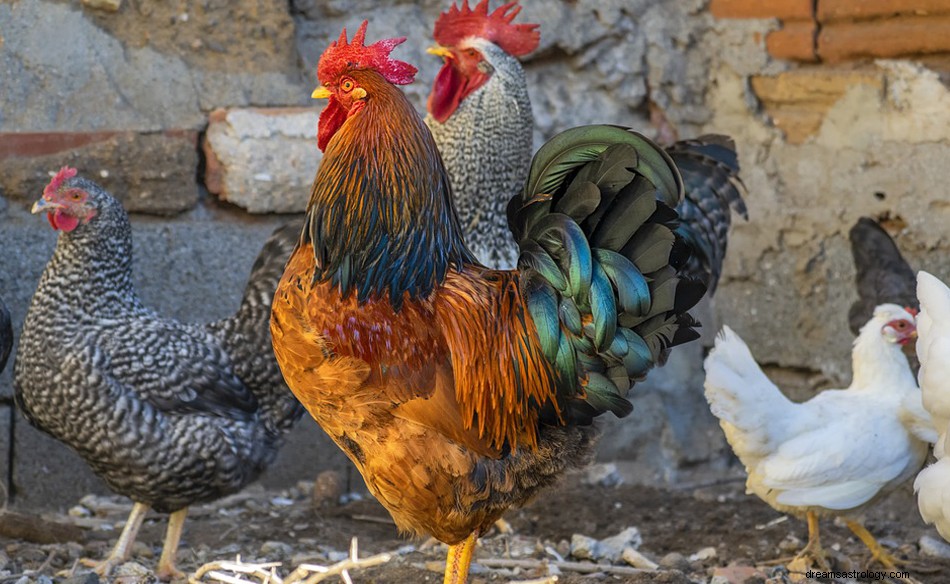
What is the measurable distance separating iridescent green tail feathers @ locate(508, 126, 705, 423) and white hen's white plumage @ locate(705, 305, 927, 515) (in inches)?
34.2

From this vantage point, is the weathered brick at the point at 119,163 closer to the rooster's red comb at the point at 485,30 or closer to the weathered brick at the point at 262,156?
the weathered brick at the point at 262,156

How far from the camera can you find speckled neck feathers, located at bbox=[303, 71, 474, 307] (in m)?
3.10

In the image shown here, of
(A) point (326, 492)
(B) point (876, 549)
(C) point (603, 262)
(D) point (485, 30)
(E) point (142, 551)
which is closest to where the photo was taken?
(C) point (603, 262)

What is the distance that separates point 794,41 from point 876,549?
7.14 feet

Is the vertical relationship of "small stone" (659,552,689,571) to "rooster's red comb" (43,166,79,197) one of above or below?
below

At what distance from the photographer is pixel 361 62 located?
10.5 feet

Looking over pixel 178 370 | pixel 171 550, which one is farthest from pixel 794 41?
pixel 171 550

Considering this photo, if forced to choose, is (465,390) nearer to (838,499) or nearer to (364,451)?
(364,451)

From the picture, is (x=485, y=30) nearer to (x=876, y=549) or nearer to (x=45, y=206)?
(x=45, y=206)

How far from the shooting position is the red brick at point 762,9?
5000 mm

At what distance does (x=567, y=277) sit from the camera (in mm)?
3057

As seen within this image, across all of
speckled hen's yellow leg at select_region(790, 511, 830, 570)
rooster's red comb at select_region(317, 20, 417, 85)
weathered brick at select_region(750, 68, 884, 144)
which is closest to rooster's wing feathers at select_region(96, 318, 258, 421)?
rooster's red comb at select_region(317, 20, 417, 85)

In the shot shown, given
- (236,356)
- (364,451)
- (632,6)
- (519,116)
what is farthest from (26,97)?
(632,6)

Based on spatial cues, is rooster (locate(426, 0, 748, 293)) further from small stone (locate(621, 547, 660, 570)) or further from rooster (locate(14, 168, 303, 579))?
small stone (locate(621, 547, 660, 570))
